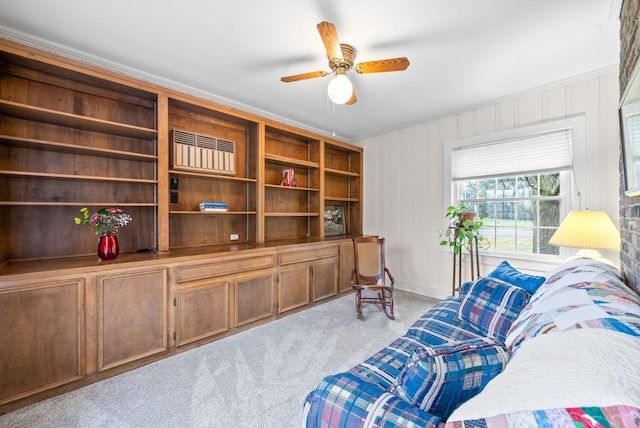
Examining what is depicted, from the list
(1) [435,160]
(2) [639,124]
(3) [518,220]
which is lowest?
(3) [518,220]

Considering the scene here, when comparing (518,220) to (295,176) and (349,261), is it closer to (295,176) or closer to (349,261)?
(349,261)

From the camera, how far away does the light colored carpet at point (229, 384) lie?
1.68m

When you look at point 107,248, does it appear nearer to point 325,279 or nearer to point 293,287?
point 293,287

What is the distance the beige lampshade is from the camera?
2.16 metres

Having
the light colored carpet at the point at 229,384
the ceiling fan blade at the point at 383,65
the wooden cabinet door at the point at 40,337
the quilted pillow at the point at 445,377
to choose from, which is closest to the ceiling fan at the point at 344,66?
the ceiling fan blade at the point at 383,65

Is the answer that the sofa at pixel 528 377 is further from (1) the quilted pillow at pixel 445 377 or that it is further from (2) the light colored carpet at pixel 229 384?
(2) the light colored carpet at pixel 229 384

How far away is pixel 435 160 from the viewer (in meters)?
3.83

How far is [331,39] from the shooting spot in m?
1.81

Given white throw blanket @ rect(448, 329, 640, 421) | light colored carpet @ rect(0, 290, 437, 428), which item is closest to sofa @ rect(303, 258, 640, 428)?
white throw blanket @ rect(448, 329, 640, 421)

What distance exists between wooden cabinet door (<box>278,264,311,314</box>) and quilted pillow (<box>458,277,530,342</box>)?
1.90 metres

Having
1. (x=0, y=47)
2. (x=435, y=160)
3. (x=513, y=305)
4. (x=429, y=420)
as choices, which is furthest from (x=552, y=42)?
(x=0, y=47)

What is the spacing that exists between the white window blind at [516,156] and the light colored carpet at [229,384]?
7.07ft

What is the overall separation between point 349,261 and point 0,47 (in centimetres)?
390

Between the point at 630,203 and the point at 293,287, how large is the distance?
2916 millimetres
